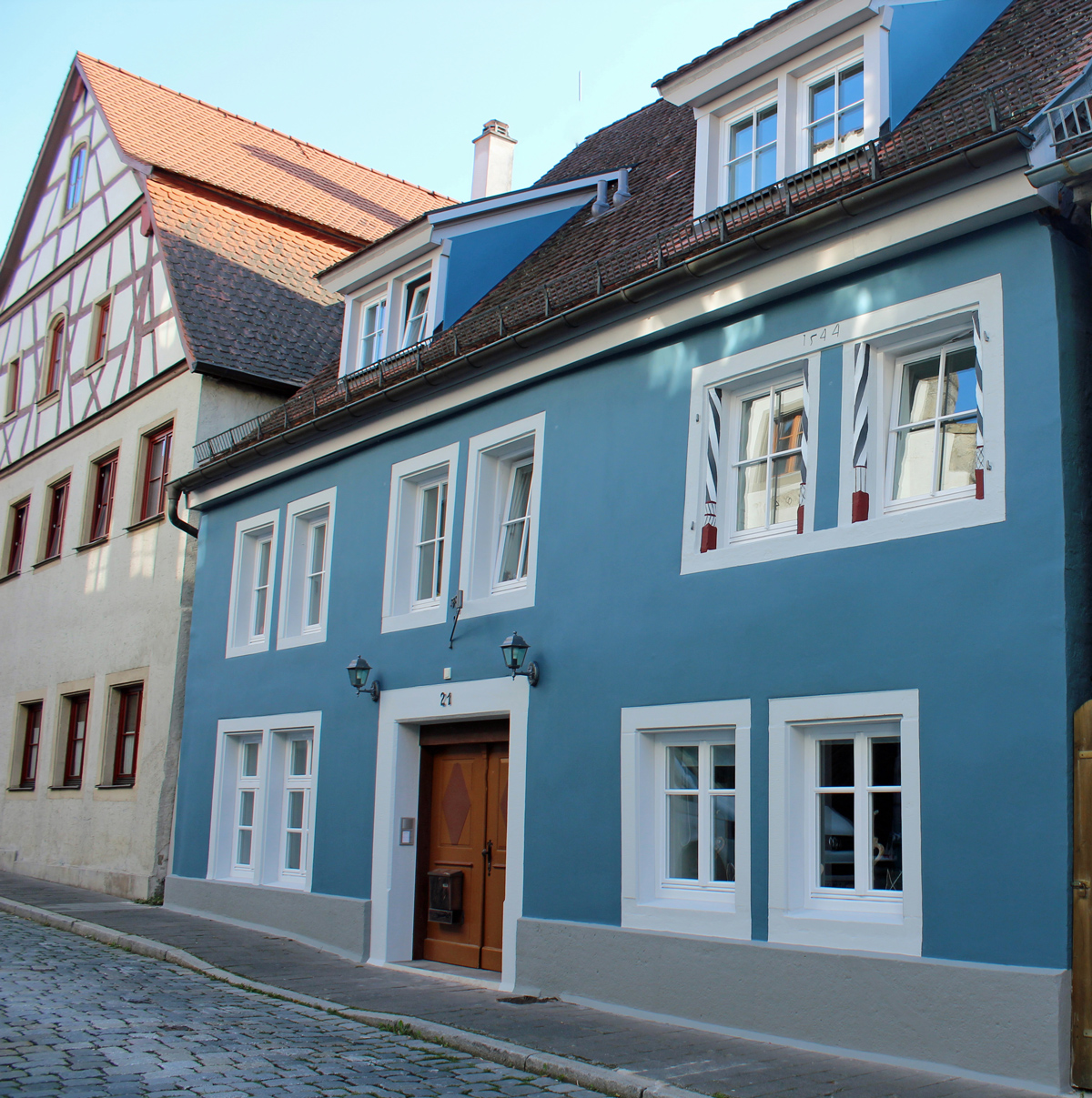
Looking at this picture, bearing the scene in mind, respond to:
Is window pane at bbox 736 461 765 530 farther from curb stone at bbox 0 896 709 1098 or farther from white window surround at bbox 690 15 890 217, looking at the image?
curb stone at bbox 0 896 709 1098

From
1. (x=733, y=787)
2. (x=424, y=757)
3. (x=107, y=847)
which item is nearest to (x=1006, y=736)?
(x=733, y=787)

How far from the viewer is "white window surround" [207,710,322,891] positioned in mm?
12398

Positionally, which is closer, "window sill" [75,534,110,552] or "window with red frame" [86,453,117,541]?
"window sill" [75,534,110,552]

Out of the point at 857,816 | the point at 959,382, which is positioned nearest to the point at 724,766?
the point at 857,816

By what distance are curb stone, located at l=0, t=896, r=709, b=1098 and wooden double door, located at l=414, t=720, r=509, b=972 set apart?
1.80 meters

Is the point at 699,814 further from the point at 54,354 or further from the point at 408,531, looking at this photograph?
the point at 54,354

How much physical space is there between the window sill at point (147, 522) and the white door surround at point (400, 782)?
6203 mm

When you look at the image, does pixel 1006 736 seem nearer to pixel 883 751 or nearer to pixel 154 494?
pixel 883 751

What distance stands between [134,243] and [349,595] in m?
8.91

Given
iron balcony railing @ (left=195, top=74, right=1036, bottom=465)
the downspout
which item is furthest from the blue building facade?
the downspout

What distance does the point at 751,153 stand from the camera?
963 centimetres

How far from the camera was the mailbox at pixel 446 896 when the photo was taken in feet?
35.1

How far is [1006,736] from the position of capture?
6555 millimetres

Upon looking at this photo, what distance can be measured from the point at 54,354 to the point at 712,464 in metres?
15.8
